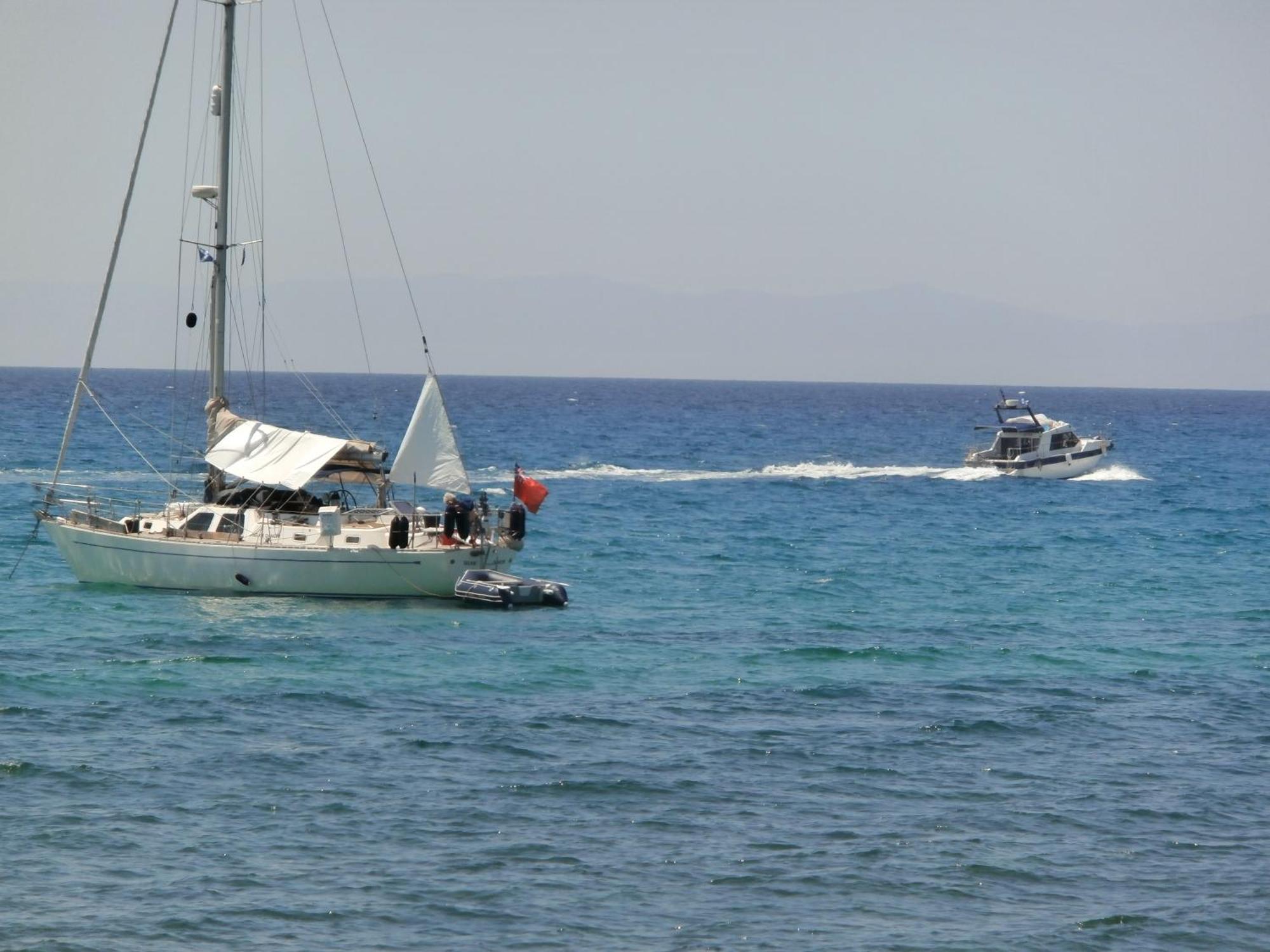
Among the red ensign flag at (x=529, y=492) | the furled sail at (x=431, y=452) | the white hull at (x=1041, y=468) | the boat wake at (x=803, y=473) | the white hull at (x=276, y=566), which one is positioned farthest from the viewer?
the white hull at (x=1041, y=468)

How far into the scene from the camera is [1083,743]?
1046 inches

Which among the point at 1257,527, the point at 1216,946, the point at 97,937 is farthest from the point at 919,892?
the point at 1257,527

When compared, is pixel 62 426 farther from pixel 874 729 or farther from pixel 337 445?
pixel 874 729

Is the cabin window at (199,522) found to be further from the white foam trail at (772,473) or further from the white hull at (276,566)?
the white foam trail at (772,473)

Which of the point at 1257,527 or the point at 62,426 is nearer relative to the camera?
the point at 1257,527

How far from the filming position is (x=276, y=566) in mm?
38000

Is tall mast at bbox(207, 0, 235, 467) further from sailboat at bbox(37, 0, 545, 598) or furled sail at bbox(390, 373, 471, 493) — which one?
furled sail at bbox(390, 373, 471, 493)

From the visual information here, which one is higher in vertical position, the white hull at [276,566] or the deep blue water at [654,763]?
the white hull at [276,566]

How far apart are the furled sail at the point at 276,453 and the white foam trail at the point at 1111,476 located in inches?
Answer: 2278

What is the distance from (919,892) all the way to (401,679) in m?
13.6

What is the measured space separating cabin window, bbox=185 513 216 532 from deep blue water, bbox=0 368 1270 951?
181 cm

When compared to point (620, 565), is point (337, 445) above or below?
above

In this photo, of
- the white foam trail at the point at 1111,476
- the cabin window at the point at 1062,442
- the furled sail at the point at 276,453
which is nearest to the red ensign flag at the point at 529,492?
the furled sail at the point at 276,453

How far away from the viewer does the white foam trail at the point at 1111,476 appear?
90.0m
